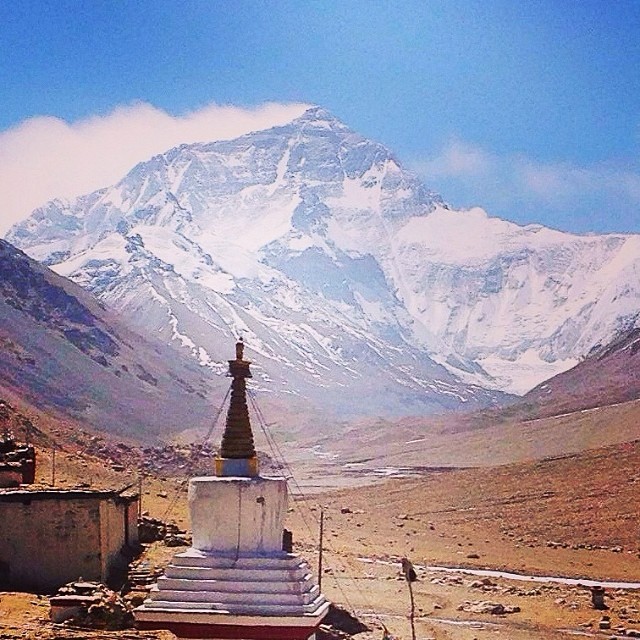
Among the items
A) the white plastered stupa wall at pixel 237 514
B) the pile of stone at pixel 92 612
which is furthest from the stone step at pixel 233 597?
the pile of stone at pixel 92 612

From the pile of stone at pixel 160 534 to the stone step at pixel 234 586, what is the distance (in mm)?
15597

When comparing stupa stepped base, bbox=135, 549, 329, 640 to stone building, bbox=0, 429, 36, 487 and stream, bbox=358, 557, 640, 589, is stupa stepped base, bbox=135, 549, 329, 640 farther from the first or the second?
stream, bbox=358, 557, 640, 589

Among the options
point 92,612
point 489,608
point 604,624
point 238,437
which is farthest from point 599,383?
point 238,437

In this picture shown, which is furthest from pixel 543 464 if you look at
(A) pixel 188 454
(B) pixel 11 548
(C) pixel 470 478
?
(B) pixel 11 548

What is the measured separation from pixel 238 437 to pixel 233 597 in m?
1.85

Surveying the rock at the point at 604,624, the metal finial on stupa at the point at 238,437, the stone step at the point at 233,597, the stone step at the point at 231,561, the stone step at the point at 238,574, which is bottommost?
the rock at the point at 604,624

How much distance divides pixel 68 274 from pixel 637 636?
161256 mm

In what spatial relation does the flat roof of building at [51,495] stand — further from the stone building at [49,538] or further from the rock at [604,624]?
the rock at [604,624]

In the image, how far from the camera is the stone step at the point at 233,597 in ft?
37.3

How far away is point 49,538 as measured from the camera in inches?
883

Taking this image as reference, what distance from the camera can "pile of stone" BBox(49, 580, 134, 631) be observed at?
17828 millimetres

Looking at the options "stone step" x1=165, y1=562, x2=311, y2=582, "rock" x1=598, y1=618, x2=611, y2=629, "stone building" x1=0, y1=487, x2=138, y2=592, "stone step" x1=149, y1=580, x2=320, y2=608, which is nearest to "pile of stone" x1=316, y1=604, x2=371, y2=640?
"stone building" x1=0, y1=487, x2=138, y2=592

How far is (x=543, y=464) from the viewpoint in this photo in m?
66.3

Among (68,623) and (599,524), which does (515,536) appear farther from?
(68,623)
